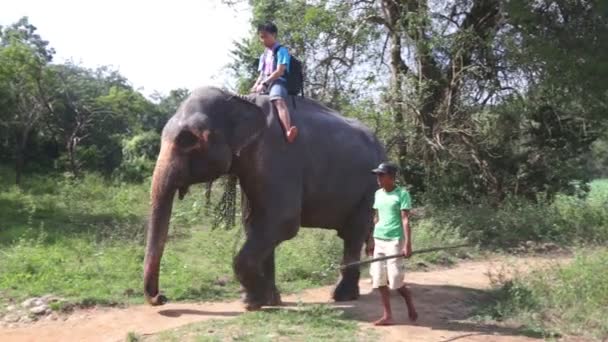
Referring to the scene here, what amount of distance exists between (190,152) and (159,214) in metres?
0.65

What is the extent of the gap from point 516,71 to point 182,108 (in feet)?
33.8

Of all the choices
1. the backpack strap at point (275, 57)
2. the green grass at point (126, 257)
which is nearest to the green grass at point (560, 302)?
the green grass at point (126, 257)

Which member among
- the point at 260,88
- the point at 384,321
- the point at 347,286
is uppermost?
the point at 260,88

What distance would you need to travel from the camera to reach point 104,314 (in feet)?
24.0

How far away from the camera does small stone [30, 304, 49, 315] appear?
727 centimetres

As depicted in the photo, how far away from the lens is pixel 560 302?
22.5 ft

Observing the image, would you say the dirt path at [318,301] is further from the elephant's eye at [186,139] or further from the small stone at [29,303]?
the elephant's eye at [186,139]

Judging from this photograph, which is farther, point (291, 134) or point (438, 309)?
point (438, 309)

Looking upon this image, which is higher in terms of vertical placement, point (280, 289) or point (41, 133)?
point (41, 133)

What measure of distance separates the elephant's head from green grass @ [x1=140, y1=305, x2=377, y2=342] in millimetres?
657

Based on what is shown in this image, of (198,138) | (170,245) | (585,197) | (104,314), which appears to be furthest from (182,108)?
(585,197)

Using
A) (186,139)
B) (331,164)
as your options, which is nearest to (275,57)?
(331,164)

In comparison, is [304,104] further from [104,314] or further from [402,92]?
[402,92]

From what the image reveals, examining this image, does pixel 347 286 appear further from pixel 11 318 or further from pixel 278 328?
pixel 11 318
